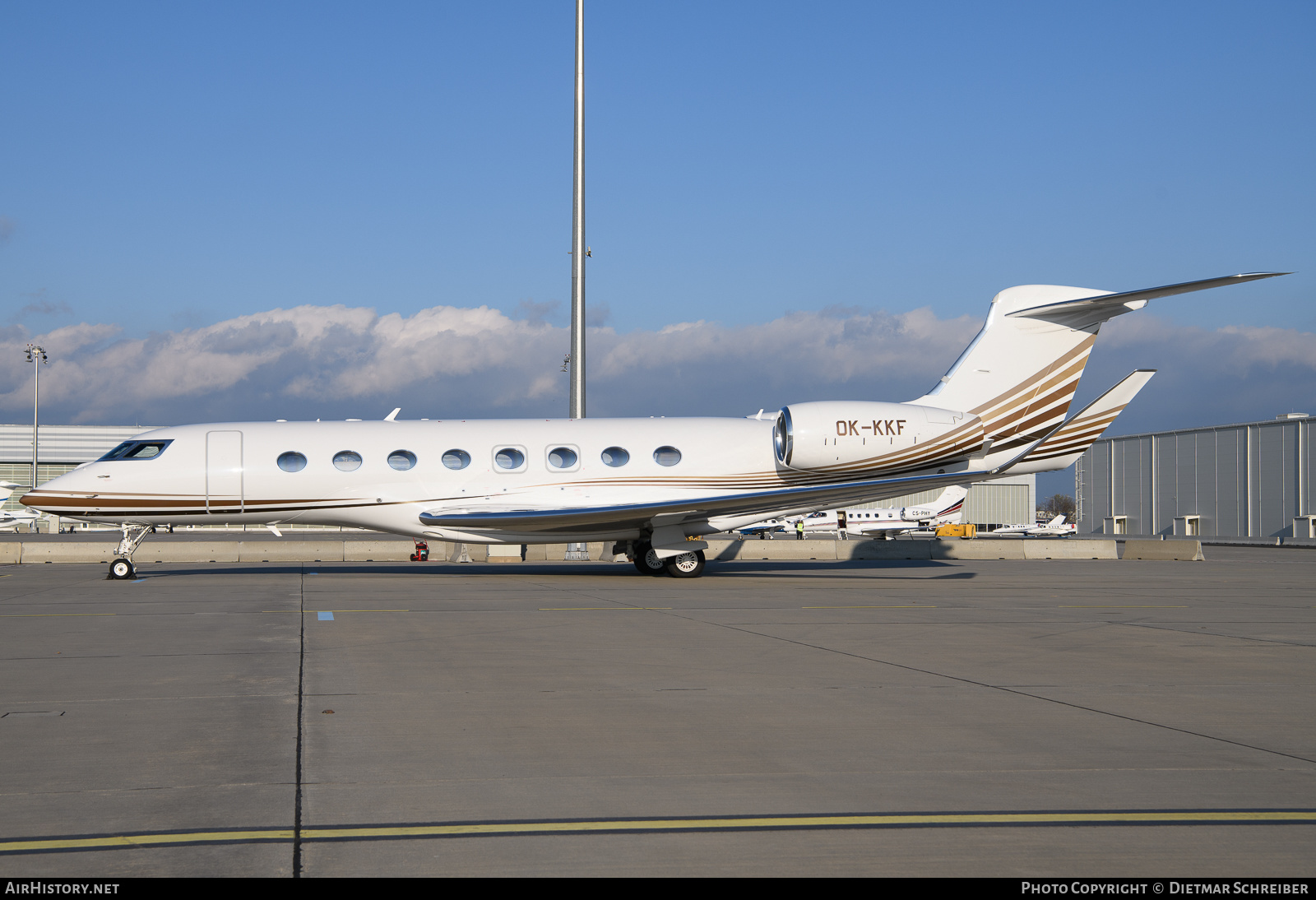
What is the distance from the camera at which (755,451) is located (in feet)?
70.2

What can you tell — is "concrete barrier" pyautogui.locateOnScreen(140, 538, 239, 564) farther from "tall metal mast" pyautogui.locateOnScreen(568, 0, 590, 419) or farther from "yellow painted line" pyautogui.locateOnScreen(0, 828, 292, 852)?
"yellow painted line" pyautogui.locateOnScreen(0, 828, 292, 852)

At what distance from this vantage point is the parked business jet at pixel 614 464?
66.5 ft

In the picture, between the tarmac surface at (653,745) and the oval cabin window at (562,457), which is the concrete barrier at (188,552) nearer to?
the oval cabin window at (562,457)

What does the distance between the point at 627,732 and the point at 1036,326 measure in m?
17.9

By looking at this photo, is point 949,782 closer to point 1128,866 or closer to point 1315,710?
point 1128,866

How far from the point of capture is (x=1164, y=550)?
32.5 m

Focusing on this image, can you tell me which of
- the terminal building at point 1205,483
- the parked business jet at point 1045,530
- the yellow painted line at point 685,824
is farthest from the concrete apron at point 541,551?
the parked business jet at point 1045,530

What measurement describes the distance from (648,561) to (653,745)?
15.6 m

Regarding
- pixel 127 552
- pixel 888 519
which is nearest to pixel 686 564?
pixel 127 552

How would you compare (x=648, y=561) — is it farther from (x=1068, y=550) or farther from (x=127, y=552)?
(x=1068, y=550)

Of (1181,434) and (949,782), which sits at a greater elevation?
(1181,434)

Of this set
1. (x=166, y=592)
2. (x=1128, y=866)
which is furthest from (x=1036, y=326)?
(x=1128, y=866)

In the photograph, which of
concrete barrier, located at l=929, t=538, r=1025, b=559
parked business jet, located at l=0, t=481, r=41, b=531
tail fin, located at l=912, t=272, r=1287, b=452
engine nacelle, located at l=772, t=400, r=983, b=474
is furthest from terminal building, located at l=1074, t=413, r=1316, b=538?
parked business jet, located at l=0, t=481, r=41, b=531

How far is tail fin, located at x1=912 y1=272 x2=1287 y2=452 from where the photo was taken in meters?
21.9
